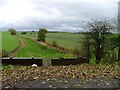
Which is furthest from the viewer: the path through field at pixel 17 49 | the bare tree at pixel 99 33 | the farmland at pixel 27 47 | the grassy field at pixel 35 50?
the grassy field at pixel 35 50

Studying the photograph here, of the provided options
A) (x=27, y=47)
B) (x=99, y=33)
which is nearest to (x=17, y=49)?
(x=27, y=47)

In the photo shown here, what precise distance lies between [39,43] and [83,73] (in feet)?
96.5

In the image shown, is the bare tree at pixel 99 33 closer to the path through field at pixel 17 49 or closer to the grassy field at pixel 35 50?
the grassy field at pixel 35 50

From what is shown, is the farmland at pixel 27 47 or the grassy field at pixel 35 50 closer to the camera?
the farmland at pixel 27 47

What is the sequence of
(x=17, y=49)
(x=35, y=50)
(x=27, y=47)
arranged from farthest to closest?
1. (x=27, y=47)
2. (x=35, y=50)
3. (x=17, y=49)

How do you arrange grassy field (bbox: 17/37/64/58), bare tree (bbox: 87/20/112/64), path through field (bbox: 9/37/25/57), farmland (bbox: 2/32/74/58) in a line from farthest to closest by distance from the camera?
grassy field (bbox: 17/37/64/58) < farmland (bbox: 2/32/74/58) < path through field (bbox: 9/37/25/57) < bare tree (bbox: 87/20/112/64)

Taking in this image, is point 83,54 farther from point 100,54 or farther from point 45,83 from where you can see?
point 45,83

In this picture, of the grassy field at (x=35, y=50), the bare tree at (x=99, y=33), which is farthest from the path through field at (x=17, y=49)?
the bare tree at (x=99, y=33)

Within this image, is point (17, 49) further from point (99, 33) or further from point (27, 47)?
point (99, 33)

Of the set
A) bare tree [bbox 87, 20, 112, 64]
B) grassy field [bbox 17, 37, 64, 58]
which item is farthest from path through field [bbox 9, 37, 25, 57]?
bare tree [bbox 87, 20, 112, 64]

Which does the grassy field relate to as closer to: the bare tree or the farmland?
the farmland

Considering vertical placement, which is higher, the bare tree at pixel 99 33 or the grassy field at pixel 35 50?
the bare tree at pixel 99 33

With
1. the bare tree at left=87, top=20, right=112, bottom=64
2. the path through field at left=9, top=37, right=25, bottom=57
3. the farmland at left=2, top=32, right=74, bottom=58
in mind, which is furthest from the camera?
the farmland at left=2, top=32, right=74, bottom=58

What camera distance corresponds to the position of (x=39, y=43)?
39.8 meters
